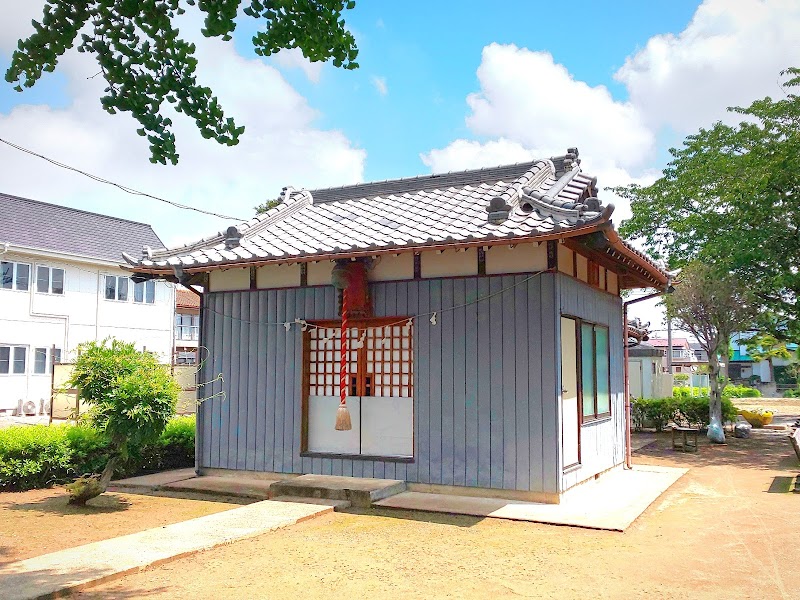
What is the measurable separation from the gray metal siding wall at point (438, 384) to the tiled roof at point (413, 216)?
72cm

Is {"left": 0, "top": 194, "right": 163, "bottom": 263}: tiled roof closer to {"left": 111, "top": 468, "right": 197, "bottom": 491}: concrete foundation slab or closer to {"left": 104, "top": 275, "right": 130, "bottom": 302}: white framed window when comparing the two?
{"left": 104, "top": 275, "right": 130, "bottom": 302}: white framed window

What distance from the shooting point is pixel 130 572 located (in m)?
5.72

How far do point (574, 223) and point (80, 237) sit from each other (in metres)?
24.4

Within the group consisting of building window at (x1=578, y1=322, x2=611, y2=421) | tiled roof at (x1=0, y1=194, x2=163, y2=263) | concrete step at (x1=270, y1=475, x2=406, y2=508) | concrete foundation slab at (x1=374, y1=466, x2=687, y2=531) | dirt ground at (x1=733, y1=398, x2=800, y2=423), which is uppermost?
tiled roof at (x1=0, y1=194, x2=163, y2=263)

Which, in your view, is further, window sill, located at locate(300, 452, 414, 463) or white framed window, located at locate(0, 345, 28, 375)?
white framed window, located at locate(0, 345, 28, 375)

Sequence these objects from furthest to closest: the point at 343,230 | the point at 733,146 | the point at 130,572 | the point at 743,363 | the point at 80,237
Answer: the point at 743,363, the point at 80,237, the point at 733,146, the point at 343,230, the point at 130,572

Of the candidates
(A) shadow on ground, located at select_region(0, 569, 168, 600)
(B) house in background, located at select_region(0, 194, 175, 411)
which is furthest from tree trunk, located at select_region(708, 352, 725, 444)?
(B) house in background, located at select_region(0, 194, 175, 411)

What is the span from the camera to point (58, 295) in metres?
25.9

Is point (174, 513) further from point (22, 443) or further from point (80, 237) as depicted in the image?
point (80, 237)

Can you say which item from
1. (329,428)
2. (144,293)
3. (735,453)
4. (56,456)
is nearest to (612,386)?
(329,428)

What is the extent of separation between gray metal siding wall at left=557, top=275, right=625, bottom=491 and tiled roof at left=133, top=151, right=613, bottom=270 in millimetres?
1055

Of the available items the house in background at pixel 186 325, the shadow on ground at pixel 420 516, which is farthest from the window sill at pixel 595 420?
the house in background at pixel 186 325

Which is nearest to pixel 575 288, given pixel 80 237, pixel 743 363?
pixel 80 237

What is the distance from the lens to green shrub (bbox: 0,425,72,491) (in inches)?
375
